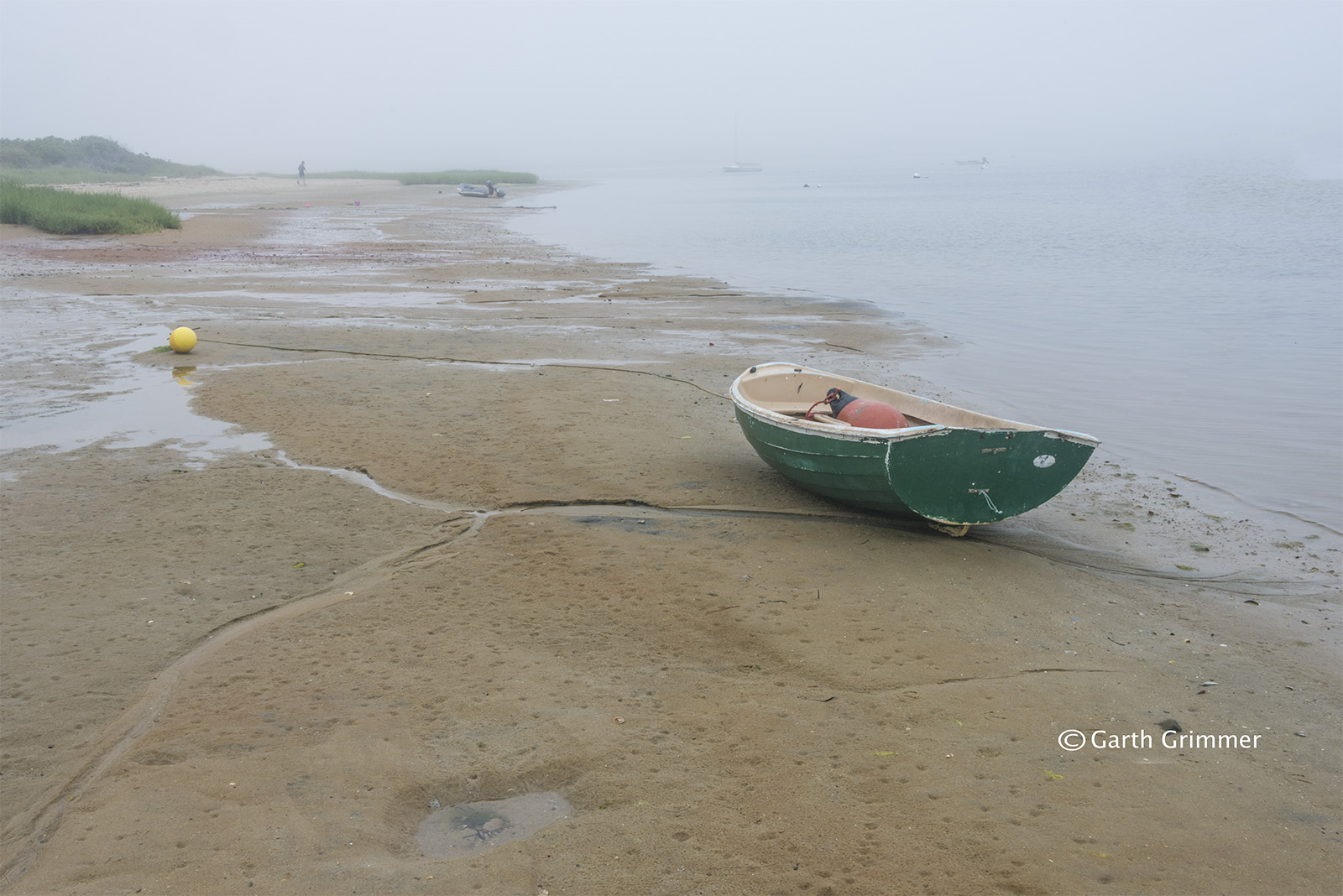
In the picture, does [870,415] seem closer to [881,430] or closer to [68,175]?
[881,430]

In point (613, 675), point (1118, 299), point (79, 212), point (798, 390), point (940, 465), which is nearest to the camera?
point (613, 675)

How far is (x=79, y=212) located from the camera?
2762cm

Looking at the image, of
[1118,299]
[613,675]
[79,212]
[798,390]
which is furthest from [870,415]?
[79,212]

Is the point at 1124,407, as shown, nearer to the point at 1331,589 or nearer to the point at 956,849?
the point at 1331,589

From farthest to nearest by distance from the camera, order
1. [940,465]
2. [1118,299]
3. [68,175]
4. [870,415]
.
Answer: [68,175], [1118,299], [870,415], [940,465]

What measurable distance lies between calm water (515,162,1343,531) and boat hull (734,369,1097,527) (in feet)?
10.6

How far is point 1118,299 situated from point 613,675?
19388 mm

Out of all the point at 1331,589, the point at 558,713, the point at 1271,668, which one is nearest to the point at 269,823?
the point at 558,713

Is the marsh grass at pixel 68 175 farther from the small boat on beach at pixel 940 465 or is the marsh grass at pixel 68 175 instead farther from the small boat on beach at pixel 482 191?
the small boat on beach at pixel 940 465

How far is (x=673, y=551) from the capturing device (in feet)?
21.2

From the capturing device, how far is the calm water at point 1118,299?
10461 millimetres

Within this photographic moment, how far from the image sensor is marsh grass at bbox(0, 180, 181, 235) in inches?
→ 1072

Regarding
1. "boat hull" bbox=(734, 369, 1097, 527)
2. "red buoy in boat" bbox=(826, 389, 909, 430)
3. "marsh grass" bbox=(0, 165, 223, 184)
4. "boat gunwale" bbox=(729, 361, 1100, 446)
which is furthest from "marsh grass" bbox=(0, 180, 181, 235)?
"boat hull" bbox=(734, 369, 1097, 527)

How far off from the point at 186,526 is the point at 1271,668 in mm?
7115
